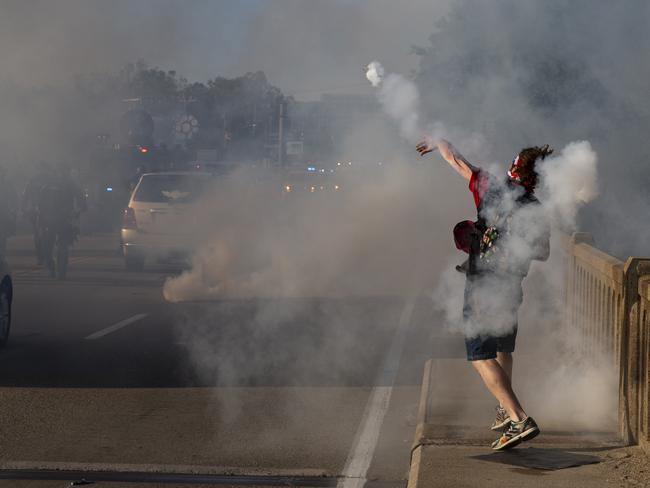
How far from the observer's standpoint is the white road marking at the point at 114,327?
44.3 feet

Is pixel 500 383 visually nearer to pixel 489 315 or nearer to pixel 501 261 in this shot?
pixel 489 315

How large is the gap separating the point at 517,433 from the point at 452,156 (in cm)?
176

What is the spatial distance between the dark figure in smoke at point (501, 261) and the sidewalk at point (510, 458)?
0.69ft

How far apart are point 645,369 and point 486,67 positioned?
39.7 ft

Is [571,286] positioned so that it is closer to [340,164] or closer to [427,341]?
[427,341]

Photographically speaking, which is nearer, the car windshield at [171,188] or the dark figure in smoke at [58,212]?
the dark figure in smoke at [58,212]

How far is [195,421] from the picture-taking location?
8922 mm

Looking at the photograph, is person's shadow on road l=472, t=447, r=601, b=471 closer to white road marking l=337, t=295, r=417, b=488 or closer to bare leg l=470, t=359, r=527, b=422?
bare leg l=470, t=359, r=527, b=422

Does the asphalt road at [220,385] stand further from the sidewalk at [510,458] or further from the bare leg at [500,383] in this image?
the bare leg at [500,383]

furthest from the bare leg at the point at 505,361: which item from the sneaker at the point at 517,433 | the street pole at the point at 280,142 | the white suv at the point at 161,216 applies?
the street pole at the point at 280,142

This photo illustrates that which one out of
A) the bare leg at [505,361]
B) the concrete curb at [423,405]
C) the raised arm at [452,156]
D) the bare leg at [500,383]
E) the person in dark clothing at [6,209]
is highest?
the person in dark clothing at [6,209]

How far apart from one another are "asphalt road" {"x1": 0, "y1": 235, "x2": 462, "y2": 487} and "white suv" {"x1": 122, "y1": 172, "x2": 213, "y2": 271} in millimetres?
3355

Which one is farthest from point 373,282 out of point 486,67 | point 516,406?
point 516,406

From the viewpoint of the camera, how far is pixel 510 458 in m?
7.22
